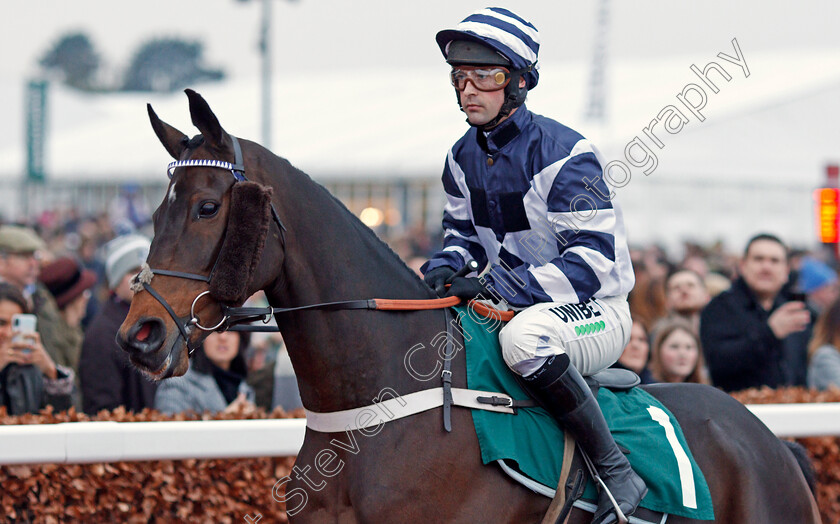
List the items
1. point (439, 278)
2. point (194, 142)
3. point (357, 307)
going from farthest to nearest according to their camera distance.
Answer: point (439, 278)
point (357, 307)
point (194, 142)

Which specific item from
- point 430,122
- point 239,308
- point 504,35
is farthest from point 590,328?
point 430,122

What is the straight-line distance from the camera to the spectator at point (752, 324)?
5.54 m

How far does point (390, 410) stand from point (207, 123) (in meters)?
0.96

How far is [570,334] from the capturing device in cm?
301

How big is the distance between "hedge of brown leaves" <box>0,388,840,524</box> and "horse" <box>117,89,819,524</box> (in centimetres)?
123

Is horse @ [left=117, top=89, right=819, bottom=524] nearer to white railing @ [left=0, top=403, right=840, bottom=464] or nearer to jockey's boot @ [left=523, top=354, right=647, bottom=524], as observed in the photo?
jockey's boot @ [left=523, top=354, right=647, bottom=524]

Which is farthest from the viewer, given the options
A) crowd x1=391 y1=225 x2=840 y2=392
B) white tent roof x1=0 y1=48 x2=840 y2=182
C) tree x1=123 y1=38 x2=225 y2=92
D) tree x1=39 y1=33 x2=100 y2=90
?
tree x1=123 y1=38 x2=225 y2=92

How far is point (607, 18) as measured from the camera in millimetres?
19031

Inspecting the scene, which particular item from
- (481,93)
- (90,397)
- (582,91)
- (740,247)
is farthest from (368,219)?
(481,93)

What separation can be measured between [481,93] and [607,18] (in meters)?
16.8

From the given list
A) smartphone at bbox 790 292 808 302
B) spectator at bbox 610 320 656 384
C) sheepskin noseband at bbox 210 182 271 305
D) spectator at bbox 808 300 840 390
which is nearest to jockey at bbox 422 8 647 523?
sheepskin noseband at bbox 210 182 271 305

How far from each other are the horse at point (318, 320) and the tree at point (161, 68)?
3694 inches

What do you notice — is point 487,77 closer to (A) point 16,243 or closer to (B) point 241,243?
(B) point 241,243

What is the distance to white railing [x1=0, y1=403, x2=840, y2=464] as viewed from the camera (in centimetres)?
353
